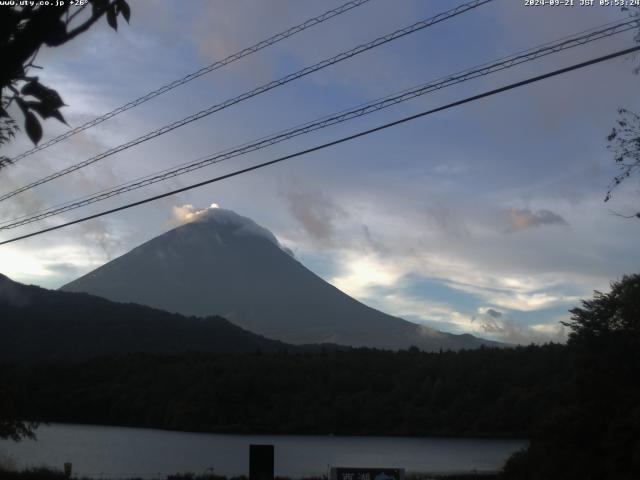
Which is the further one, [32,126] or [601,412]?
[601,412]

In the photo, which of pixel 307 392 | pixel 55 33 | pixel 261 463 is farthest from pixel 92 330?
pixel 55 33

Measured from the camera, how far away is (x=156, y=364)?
103 m

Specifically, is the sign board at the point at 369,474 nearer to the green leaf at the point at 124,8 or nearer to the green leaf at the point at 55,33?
the green leaf at the point at 124,8

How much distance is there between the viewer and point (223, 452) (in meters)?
63.9

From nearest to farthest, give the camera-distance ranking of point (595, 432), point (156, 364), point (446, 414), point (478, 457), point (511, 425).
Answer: point (595, 432)
point (478, 457)
point (511, 425)
point (446, 414)
point (156, 364)

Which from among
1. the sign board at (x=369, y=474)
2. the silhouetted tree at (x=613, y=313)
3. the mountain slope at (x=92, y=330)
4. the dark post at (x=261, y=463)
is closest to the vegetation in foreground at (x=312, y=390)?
the mountain slope at (x=92, y=330)

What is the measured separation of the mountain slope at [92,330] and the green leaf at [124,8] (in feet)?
396

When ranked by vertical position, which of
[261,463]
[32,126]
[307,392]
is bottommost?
[261,463]

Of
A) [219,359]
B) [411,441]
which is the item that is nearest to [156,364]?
[219,359]

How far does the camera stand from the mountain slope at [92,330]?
124 m

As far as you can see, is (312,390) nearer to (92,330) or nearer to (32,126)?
(92,330)

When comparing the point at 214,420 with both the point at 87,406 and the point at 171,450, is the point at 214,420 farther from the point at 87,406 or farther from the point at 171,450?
the point at 171,450

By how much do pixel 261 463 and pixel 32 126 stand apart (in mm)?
10654

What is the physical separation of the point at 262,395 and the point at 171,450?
31.2m
